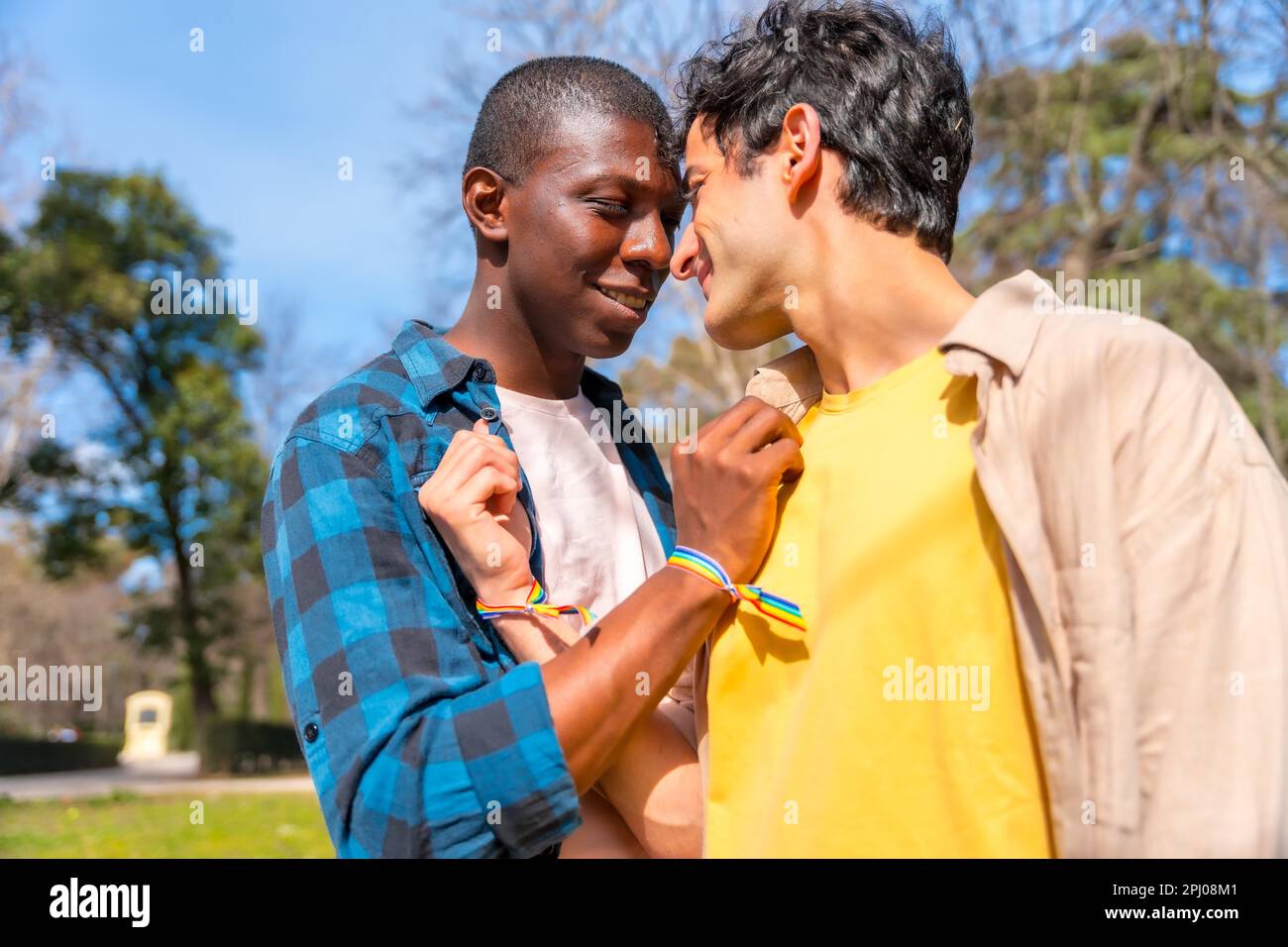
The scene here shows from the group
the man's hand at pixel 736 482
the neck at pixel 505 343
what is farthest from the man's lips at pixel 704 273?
the neck at pixel 505 343

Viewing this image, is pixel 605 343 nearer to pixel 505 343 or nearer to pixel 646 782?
pixel 505 343

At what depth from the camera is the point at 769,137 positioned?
7.34ft

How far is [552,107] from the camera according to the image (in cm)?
262

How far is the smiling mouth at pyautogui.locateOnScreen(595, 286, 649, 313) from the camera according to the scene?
259 centimetres

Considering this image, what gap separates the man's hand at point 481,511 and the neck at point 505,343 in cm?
52

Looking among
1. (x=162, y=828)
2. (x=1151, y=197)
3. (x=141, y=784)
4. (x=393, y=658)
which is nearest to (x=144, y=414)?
(x=141, y=784)

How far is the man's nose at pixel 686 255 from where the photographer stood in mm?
2369

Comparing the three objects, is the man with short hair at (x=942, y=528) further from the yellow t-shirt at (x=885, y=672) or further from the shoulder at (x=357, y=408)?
the shoulder at (x=357, y=408)

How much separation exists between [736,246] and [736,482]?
500 mm

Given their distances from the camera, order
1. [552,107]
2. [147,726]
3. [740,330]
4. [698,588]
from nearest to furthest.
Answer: [698,588]
[740,330]
[552,107]
[147,726]

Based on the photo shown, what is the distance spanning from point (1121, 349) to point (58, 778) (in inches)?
969

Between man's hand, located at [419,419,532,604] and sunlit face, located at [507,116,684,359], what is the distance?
531 mm

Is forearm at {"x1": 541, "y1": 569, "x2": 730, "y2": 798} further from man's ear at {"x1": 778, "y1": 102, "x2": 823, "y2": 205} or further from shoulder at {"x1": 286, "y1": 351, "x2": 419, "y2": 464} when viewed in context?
man's ear at {"x1": 778, "y1": 102, "x2": 823, "y2": 205}
